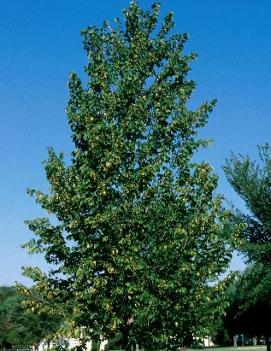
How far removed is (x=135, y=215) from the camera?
53.0 feet

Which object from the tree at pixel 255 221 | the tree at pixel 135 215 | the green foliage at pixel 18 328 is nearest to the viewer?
the tree at pixel 135 215

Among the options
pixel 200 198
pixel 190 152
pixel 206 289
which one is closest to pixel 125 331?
pixel 206 289

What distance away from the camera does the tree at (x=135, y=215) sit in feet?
50.6

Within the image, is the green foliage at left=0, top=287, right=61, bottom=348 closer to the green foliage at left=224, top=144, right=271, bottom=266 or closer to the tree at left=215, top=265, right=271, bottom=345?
the tree at left=215, top=265, right=271, bottom=345

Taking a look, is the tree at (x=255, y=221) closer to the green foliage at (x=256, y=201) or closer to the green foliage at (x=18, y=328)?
the green foliage at (x=256, y=201)

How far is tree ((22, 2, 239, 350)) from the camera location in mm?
15422

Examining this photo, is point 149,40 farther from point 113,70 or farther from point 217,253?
point 217,253

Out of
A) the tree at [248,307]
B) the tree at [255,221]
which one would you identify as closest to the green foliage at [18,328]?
the tree at [248,307]

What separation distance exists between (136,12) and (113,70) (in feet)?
8.69

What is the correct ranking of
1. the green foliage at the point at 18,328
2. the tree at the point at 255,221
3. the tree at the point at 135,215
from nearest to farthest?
the tree at the point at 135,215, the tree at the point at 255,221, the green foliage at the point at 18,328

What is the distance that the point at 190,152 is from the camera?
17.7 metres

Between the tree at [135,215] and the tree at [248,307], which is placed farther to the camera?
the tree at [248,307]

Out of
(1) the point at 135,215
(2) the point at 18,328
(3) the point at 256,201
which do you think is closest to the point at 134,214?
(1) the point at 135,215

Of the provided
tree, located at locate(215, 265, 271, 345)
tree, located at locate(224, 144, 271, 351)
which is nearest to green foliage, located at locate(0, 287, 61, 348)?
tree, located at locate(215, 265, 271, 345)
